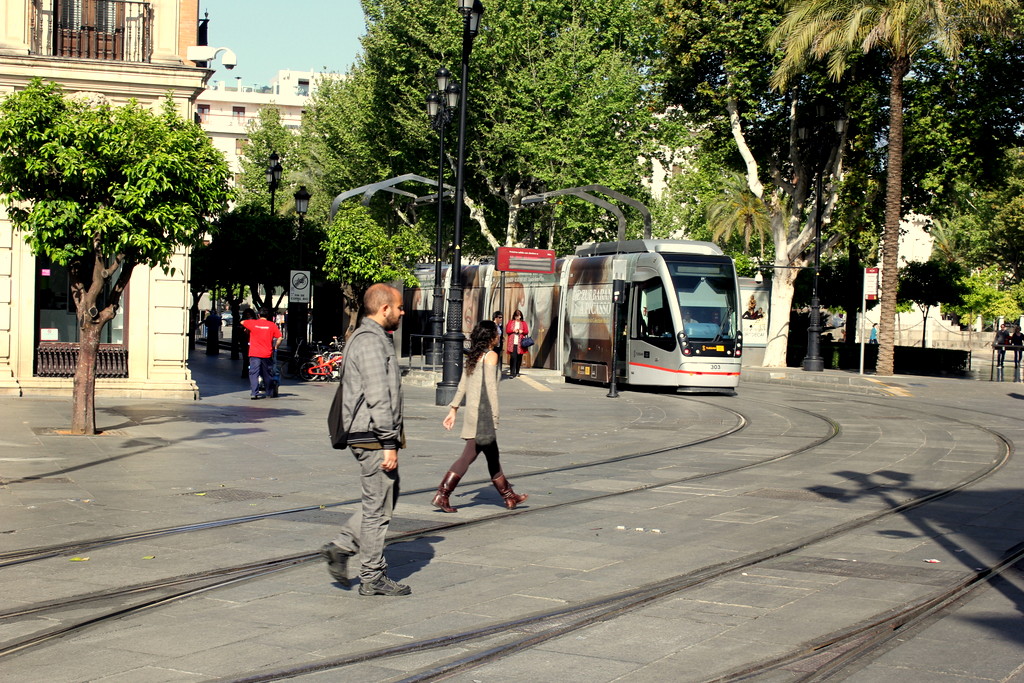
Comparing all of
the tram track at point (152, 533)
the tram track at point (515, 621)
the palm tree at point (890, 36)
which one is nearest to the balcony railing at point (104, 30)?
the tram track at point (152, 533)

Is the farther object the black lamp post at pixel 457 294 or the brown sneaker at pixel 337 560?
the black lamp post at pixel 457 294

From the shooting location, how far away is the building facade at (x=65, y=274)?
20.7 m

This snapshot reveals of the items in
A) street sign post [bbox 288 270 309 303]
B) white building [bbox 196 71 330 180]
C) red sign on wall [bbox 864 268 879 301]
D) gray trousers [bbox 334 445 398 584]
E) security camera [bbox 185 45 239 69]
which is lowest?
gray trousers [bbox 334 445 398 584]

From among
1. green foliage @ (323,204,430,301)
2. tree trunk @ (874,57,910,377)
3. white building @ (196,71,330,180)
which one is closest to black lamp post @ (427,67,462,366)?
green foliage @ (323,204,430,301)

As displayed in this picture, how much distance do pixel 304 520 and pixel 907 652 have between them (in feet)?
16.4

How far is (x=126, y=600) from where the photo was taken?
21.8 ft

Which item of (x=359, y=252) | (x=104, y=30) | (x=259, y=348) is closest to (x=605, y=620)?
(x=259, y=348)

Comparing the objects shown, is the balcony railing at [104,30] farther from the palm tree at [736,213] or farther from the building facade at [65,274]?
the palm tree at [736,213]

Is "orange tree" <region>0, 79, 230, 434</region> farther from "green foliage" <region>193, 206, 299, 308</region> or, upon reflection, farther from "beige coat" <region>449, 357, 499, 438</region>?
"green foliage" <region>193, 206, 299, 308</region>

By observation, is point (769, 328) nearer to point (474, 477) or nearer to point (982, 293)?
point (982, 293)

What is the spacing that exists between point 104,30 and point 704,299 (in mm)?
13033

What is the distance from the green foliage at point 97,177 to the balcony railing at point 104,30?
7.15 m

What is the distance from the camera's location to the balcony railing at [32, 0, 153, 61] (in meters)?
21.4

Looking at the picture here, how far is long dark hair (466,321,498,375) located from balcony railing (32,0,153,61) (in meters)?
14.3
